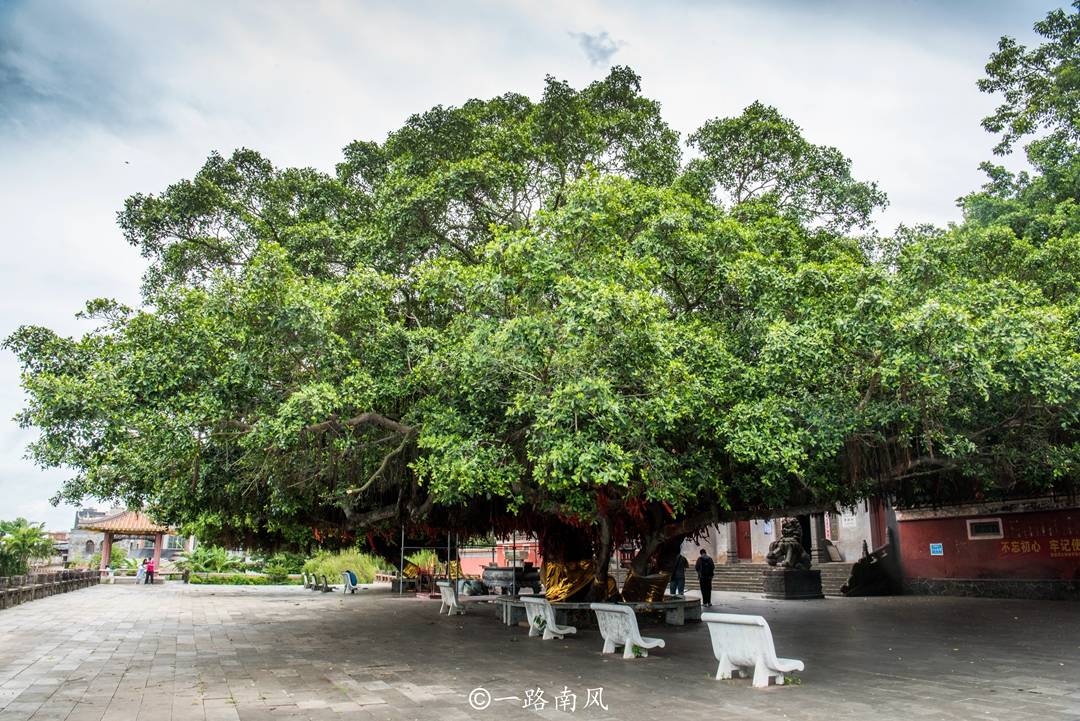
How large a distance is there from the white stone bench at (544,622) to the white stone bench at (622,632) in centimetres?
162

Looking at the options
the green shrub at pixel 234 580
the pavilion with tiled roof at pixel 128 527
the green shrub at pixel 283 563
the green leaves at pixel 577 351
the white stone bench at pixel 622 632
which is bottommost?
the green shrub at pixel 234 580

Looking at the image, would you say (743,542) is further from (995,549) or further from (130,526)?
(130,526)

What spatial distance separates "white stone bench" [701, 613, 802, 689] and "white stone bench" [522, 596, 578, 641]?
3.86m

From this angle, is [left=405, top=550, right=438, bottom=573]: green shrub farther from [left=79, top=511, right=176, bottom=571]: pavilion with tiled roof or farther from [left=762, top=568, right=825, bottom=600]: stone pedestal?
[left=79, top=511, right=176, bottom=571]: pavilion with tiled roof

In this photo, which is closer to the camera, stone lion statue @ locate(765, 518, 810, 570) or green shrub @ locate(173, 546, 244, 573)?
stone lion statue @ locate(765, 518, 810, 570)

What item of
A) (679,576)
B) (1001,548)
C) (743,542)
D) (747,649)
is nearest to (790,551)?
(679,576)

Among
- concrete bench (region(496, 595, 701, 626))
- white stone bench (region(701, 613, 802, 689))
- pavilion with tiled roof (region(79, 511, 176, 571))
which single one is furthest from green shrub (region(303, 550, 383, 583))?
white stone bench (region(701, 613, 802, 689))

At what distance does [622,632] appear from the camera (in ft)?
30.4

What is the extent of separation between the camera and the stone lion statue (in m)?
20.6

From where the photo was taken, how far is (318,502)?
13.6 metres

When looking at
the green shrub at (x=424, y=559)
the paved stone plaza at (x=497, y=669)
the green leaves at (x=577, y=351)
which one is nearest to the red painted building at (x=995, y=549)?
the paved stone plaza at (x=497, y=669)

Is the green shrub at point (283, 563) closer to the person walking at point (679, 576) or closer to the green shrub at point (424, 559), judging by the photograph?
the green shrub at point (424, 559)

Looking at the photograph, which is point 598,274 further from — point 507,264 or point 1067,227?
point 1067,227

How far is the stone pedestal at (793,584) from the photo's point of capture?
2002 centimetres
